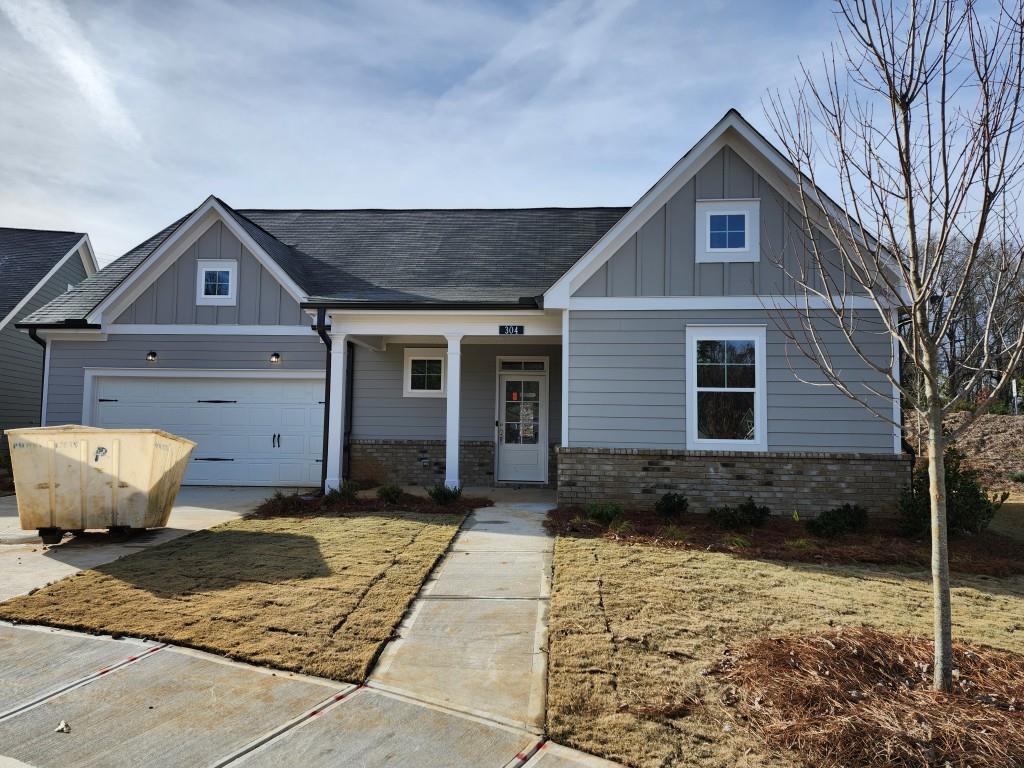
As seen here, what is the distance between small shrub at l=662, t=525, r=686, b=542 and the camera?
738cm

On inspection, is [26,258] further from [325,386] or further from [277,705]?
[277,705]

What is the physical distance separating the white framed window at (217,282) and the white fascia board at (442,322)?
10.2 feet

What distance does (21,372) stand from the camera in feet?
54.2

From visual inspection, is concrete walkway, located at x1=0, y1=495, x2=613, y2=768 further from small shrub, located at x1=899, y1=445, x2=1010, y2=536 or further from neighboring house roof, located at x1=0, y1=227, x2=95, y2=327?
neighboring house roof, located at x1=0, y1=227, x2=95, y2=327

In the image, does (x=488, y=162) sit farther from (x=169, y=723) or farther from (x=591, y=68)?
(x=169, y=723)

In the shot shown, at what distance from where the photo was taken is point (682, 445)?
30.0 ft

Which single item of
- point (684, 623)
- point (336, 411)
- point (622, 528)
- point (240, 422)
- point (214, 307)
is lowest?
point (684, 623)

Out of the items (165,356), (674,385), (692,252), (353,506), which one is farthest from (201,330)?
(692,252)

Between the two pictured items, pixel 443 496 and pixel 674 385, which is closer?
pixel 674 385

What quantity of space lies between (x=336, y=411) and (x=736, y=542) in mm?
6497

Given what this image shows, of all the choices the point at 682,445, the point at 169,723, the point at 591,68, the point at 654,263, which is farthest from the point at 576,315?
the point at 169,723

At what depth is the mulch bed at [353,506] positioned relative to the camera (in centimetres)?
912

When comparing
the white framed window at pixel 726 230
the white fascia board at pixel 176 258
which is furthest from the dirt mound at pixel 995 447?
the white fascia board at pixel 176 258

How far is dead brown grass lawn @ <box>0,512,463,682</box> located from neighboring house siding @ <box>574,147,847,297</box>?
4.65m
